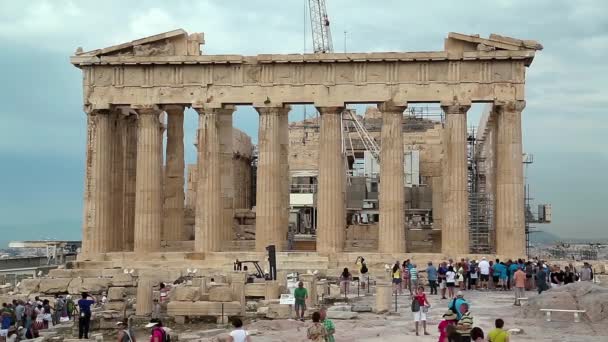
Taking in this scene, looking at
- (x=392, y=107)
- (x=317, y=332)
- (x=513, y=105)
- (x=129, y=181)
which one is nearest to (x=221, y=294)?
(x=317, y=332)

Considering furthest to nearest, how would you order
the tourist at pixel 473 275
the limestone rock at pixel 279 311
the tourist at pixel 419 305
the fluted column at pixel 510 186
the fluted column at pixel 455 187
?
the fluted column at pixel 455 187 → the fluted column at pixel 510 186 → the tourist at pixel 473 275 → the limestone rock at pixel 279 311 → the tourist at pixel 419 305

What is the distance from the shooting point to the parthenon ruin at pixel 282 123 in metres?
46.9

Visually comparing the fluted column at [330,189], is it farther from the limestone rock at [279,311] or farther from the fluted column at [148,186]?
the limestone rock at [279,311]

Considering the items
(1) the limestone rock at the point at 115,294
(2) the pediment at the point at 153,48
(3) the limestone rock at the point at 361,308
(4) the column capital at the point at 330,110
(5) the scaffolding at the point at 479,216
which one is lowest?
(3) the limestone rock at the point at 361,308

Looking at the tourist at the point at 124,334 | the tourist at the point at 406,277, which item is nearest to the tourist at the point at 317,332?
the tourist at the point at 124,334

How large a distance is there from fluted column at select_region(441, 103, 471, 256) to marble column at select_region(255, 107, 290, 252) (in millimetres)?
8826

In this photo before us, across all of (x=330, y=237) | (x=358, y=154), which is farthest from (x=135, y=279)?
(x=358, y=154)

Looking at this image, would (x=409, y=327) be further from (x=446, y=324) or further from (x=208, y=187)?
(x=208, y=187)

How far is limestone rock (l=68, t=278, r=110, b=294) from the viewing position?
40938mm

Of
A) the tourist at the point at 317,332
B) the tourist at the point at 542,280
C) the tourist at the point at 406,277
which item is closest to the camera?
the tourist at the point at 317,332

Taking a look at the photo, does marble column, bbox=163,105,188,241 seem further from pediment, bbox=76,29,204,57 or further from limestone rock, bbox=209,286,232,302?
limestone rock, bbox=209,286,232,302

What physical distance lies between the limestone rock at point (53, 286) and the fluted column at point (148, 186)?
6.91m

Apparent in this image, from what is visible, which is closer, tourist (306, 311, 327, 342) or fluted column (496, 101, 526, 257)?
tourist (306, 311, 327, 342)

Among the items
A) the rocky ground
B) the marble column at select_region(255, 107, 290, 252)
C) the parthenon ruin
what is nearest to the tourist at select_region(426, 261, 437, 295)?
the rocky ground
